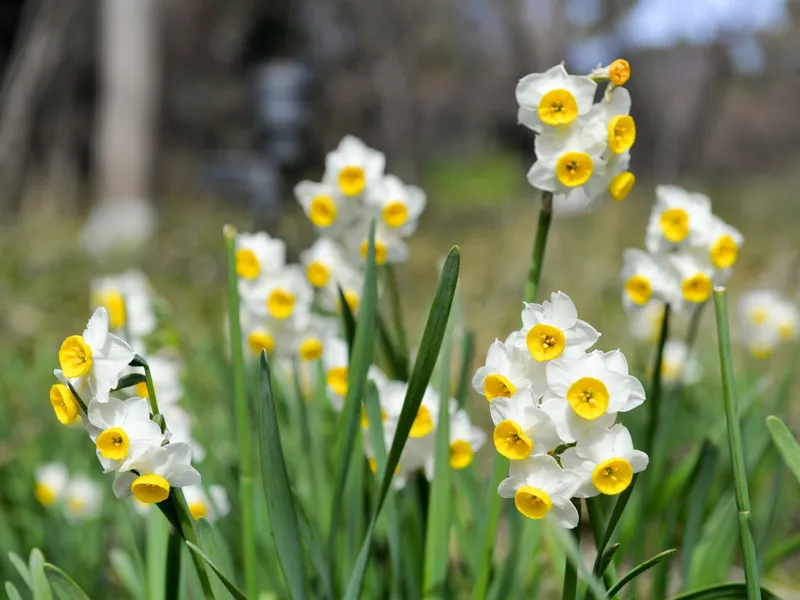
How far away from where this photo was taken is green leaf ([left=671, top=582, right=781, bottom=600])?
653 millimetres

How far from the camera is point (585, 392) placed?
54 cm

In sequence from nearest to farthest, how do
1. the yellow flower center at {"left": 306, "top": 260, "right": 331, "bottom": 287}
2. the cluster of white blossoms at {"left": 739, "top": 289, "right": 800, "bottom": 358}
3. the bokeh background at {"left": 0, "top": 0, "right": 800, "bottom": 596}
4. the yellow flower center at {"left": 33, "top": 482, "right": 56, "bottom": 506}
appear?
1. the yellow flower center at {"left": 306, "top": 260, "right": 331, "bottom": 287}
2. the yellow flower center at {"left": 33, "top": 482, "right": 56, "bottom": 506}
3. the cluster of white blossoms at {"left": 739, "top": 289, "right": 800, "bottom": 358}
4. the bokeh background at {"left": 0, "top": 0, "right": 800, "bottom": 596}

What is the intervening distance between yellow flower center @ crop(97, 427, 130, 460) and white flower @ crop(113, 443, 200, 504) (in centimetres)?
1

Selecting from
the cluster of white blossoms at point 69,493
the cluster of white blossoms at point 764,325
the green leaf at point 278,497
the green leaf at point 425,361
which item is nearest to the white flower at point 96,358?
the green leaf at point 278,497

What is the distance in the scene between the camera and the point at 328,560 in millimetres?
825

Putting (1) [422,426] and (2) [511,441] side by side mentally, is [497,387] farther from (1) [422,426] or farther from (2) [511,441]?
(1) [422,426]

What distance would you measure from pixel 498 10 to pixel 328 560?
10029mm

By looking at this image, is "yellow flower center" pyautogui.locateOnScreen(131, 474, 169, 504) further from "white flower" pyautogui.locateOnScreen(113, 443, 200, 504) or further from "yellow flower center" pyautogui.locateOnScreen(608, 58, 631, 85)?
"yellow flower center" pyautogui.locateOnScreen(608, 58, 631, 85)

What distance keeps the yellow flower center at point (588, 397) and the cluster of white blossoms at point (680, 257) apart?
0.36m

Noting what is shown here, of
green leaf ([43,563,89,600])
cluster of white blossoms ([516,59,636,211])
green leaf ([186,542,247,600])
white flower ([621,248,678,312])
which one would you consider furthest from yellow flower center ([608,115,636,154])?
green leaf ([43,563,89,600])

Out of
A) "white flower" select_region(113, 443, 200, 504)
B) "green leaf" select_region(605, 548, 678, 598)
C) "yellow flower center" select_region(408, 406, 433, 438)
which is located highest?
"yellow flower center" select_region(408, 406, 433, 438)

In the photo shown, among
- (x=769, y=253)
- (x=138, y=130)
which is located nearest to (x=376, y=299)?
(x=769, y=253)

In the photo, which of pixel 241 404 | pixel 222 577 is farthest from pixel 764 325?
pixel 222 577

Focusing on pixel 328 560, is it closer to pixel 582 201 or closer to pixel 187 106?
pixel 582 201
